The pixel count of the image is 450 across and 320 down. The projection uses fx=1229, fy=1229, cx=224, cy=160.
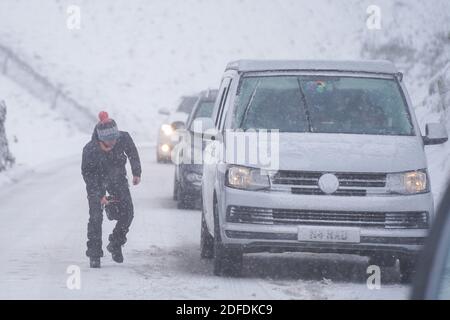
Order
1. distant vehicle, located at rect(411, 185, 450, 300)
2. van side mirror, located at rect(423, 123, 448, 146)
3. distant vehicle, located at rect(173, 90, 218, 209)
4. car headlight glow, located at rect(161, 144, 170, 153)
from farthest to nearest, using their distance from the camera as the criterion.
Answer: car headlight glow, located at rect(161, 144, 170, 153)
distant vehicle, located at rect(173, 90, 218, 209)
van side mirror, located at rect(423, 123, 448, 146)
distant vehicle, located at rect(411, 185, 450, 300)

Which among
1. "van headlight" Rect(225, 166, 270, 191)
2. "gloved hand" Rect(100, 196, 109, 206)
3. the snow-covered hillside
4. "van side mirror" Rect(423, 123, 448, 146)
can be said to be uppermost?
"van side mirror" Rect(423, 123, 448, 146)

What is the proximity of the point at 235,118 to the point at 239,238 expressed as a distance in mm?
1380

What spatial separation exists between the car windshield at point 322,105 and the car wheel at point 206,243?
1.31m

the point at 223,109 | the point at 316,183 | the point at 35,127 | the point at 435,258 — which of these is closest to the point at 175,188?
the point at 223,109

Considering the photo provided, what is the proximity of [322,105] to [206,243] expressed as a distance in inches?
72.5

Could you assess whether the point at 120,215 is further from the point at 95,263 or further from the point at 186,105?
the point at 186,105

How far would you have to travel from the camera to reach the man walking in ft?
38.2

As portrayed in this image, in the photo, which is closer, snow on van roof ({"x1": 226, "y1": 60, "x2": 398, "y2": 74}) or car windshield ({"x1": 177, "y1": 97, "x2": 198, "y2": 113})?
snow on van roof ({"x1": 226, "y1": 60, "x2": 398, "y2": 74})

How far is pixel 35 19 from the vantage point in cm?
6462

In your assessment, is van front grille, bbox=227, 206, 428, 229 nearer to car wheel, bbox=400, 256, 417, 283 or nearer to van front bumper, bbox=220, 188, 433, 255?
van front bumper, bbox=220, 188, 433, 255

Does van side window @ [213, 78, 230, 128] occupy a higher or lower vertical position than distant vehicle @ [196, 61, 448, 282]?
higher

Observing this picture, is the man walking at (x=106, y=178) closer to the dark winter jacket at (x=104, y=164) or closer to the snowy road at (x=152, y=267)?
the dark winter jacket at (x=104, y=164)

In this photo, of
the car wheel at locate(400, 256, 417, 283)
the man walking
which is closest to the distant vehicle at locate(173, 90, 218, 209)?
the man walking

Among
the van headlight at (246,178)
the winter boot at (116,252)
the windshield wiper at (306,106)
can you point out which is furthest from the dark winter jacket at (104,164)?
the windshield wiper at (306,106)
